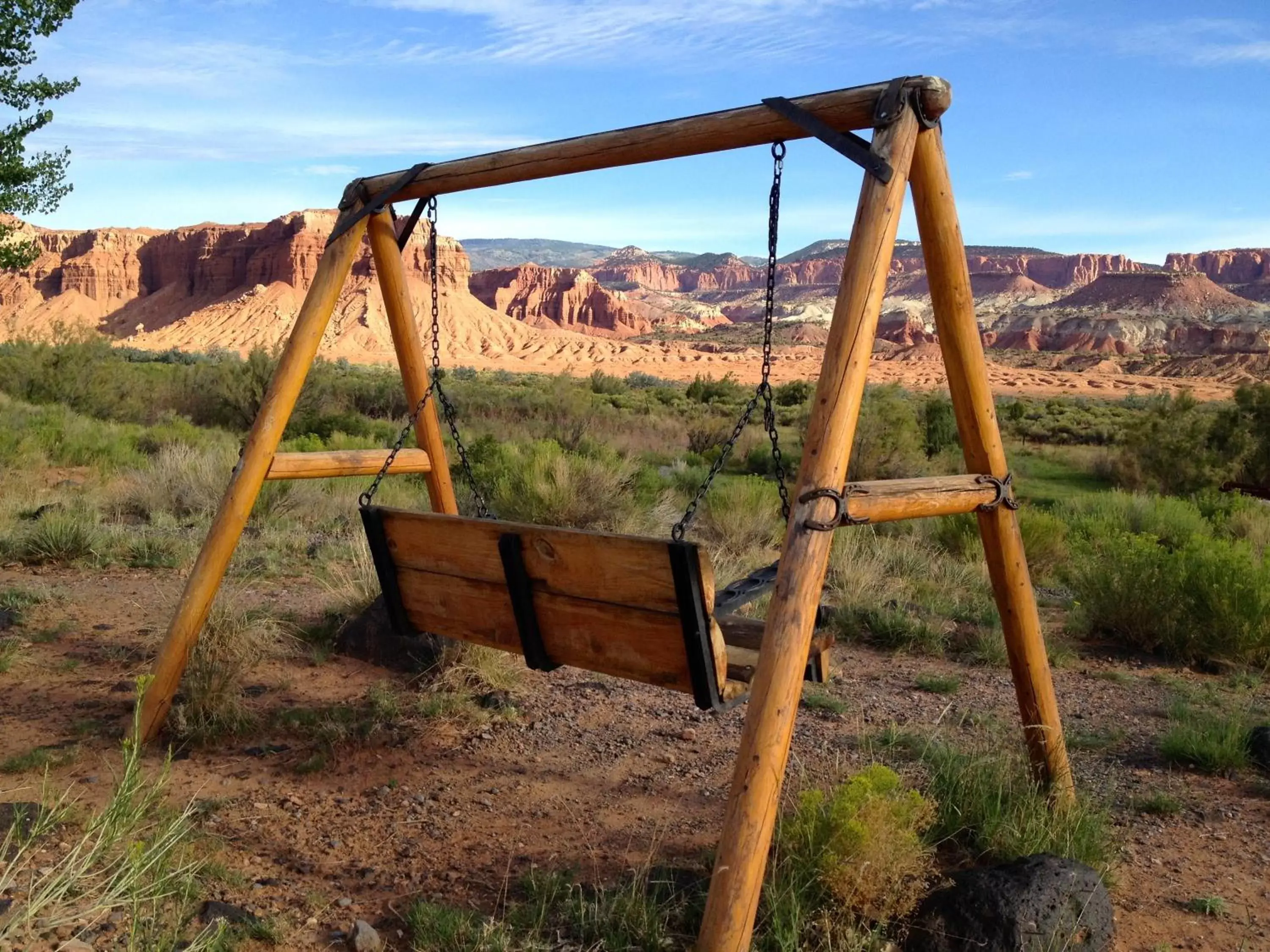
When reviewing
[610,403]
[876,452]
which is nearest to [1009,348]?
[610,403]

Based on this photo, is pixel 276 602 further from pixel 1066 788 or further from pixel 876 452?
pixel 876 452

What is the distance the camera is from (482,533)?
11.0 feet

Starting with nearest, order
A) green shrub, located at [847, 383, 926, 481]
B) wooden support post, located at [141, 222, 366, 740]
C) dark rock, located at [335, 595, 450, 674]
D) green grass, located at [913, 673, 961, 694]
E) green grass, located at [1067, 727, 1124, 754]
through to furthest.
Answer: wooden support post, located at [141, 222, 366, 740] < green grass, located at [1067, 727, 1124, 754] < dark rock, located at [335, 595, 450, 674] < green grass, located at [913, 673, 961, 694] < green shrub, located at [847, 383, 926, 481]

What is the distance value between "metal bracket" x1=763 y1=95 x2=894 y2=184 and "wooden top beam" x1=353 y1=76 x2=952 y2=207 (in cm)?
3

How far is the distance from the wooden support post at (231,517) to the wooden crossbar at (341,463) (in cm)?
8

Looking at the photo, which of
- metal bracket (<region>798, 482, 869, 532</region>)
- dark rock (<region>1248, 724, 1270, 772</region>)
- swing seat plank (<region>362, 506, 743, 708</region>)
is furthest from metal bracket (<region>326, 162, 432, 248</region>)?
dark rock (<region>1248, 724, 1270, 772</region>)

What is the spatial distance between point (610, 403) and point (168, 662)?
21667 mm

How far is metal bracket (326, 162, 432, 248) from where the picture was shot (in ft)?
14.0

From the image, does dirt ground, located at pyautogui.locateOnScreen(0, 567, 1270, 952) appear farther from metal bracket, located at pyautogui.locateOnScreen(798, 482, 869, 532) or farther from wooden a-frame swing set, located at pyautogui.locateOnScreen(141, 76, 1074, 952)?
metal bracket, located at pyautogui.locateOnScreen(798, 482, 869, 532)

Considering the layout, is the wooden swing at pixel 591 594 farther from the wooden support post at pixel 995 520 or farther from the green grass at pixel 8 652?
the green grass at pixel 8 652

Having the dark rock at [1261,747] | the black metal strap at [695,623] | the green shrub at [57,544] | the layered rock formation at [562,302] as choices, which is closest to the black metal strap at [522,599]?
the black metal strap at [695,623]

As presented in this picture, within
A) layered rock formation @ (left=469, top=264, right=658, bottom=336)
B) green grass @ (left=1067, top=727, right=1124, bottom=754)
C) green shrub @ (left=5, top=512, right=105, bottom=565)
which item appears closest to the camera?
green grass @ (left=1067, top=727, right=1124, bottom=754)

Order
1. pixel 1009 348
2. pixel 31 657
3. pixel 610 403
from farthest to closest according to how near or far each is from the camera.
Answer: pixel 1009 348 < pixel 610 403 < pixel 31 657

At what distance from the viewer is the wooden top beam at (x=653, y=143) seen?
2.98m
